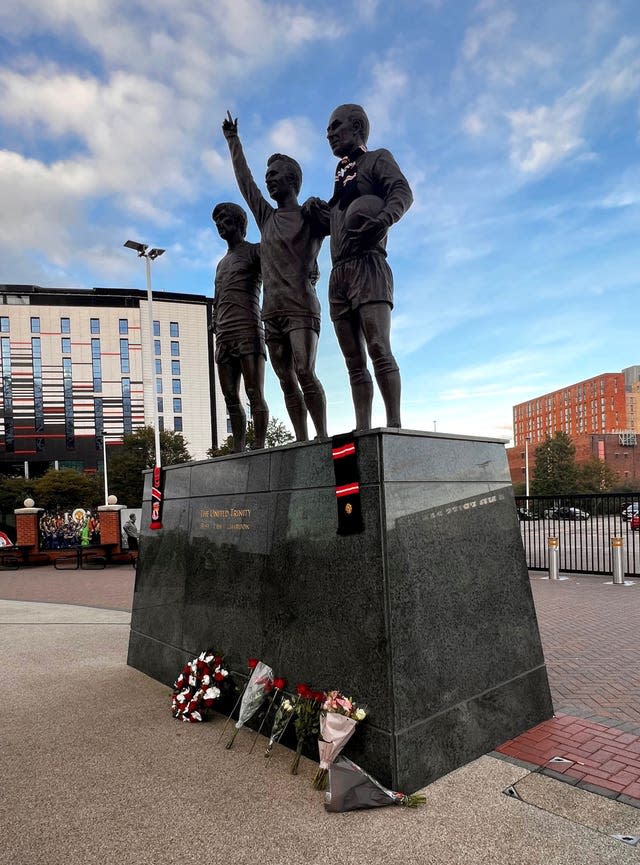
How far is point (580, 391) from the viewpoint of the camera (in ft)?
380

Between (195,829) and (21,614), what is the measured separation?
340 inches

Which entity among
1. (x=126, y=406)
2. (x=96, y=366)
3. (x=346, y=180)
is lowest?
(x=346, y=180)

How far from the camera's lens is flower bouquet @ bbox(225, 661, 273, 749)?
4152mm

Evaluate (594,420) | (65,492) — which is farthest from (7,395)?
(594,420)

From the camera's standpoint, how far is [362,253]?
4.75m

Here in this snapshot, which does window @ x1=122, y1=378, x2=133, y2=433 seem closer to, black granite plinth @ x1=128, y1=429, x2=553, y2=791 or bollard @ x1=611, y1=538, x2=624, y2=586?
bollard @ x1=611, y1=538, x2=624, y2=586

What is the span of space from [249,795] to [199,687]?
4.85 ft

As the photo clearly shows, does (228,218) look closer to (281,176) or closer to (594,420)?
(281,176)

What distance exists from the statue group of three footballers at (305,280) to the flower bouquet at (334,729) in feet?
7.13

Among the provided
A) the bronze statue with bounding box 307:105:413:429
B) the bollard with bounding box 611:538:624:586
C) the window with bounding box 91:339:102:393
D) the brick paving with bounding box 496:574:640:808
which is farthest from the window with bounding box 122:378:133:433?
the bronze statue with bounding box 307:105:413:429

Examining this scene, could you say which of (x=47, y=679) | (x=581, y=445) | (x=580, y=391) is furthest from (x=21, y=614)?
(x=580, y=391)

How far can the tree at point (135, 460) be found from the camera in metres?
48.9

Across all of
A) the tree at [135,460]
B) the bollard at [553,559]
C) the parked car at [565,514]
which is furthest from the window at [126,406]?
the bollard at [553,559]

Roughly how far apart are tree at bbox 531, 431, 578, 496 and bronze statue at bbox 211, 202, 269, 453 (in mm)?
53199
